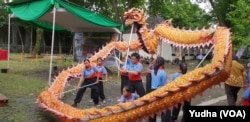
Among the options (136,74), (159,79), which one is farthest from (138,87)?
(159,79)

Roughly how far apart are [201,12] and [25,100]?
2493cm

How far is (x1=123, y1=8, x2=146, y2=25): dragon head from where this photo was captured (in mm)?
8641

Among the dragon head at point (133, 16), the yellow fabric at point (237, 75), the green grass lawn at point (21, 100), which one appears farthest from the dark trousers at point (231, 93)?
the green grass lawn at point (21, 100)

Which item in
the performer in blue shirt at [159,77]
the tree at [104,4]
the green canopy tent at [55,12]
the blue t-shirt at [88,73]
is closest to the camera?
the performer in blue shirt at [159,77]

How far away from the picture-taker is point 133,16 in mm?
8727

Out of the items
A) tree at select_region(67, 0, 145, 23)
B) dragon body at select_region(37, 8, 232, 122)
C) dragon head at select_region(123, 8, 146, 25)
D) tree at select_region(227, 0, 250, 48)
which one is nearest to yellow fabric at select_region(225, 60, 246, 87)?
dragon body at select_region(37, 8, 232, 122)

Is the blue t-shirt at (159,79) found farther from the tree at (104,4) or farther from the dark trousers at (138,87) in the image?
the tree at (104,4)

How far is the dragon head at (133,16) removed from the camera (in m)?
8.64

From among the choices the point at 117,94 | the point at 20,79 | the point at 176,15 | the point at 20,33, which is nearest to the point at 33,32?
the point at 20,33

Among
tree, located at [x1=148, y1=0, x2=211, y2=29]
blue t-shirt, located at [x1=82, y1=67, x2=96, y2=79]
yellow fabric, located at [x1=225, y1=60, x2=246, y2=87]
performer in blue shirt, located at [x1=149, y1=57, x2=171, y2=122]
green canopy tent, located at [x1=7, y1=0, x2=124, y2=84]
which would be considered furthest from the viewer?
tree, located at [x1=148, y1=0, x2=211, y2=29]

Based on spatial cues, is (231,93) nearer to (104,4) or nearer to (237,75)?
(237,75)

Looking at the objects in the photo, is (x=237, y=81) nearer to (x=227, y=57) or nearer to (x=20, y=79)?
(x=227, y=57)

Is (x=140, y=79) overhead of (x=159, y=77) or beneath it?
beneath

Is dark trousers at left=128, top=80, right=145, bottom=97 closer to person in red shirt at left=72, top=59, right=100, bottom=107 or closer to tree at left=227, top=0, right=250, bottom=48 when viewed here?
person in red shirt at left=72, top=59, right=100, bottom=107
